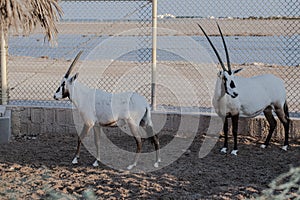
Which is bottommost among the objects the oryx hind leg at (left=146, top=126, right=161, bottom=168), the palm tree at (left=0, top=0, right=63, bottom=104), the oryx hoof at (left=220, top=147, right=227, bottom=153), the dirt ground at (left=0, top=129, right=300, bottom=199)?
the dirt ground at (left=0, top=129, right=300, bottom=199)

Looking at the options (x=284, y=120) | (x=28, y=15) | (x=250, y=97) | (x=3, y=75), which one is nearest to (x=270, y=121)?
(x=284, y=120)

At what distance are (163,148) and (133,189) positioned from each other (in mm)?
2018

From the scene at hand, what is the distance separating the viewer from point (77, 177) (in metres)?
6.19

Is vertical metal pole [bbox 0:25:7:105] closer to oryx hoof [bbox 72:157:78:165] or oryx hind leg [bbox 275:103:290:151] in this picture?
oryx hoof [bbox 72:157:78:165]

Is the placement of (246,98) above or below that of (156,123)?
above

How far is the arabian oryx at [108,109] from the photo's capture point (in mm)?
6676

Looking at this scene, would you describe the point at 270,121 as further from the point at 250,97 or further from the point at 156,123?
the point at 156,123

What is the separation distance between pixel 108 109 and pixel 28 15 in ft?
4.66

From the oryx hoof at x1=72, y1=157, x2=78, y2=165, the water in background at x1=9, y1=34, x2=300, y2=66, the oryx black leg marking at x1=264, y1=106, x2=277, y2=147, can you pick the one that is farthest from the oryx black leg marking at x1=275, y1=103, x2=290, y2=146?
the water in background at x1=9, y1=34, x2=300, y2=66

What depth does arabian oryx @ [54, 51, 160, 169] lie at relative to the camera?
263 inches

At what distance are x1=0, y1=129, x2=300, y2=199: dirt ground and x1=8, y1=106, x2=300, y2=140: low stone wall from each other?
24 cm

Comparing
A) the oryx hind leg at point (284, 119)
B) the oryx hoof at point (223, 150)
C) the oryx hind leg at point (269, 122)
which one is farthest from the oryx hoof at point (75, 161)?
the oryx hind leg at point (284, 119)

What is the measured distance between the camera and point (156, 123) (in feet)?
27.4

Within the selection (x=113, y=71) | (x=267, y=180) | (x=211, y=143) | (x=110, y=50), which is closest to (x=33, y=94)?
(x=113, y=71)
